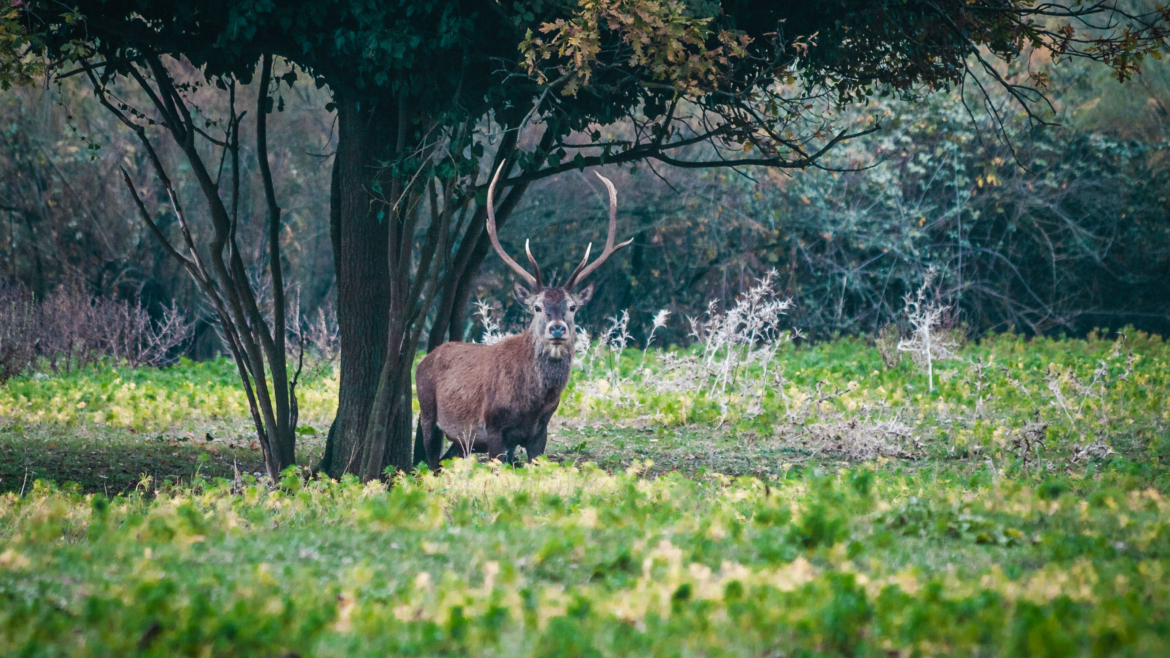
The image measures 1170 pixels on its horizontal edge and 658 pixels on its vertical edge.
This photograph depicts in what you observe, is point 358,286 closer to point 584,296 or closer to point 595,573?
point 584,296

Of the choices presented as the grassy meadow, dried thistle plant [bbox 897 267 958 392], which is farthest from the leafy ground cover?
dried thistle plant [bbox 897 267 958 392]

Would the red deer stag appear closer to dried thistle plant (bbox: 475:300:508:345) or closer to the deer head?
the deer head

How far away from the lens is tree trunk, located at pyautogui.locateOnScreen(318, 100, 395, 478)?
847 centimetres

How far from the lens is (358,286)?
28.2ft

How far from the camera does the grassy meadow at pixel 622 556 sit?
3.53m

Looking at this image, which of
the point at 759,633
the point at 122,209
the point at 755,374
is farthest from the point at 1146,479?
the point at 122,209

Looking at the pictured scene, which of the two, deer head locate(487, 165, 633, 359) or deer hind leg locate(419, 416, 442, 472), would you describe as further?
deer hind leg locate(419, 416, 442, 472)

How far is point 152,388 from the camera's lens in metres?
13.5

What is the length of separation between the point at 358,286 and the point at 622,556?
4757 mm

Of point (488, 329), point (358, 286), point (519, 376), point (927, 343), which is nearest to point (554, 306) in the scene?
point (519, 376)

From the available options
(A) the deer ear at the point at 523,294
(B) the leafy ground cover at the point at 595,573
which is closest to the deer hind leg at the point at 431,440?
(A) the deer ear at the point at 523,294

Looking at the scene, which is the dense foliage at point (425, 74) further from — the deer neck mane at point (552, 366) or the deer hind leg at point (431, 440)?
the deer neck mane at point (552, 366)

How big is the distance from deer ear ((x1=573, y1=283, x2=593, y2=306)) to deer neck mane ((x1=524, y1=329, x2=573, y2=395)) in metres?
0.46

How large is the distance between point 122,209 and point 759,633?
61.8 ft
